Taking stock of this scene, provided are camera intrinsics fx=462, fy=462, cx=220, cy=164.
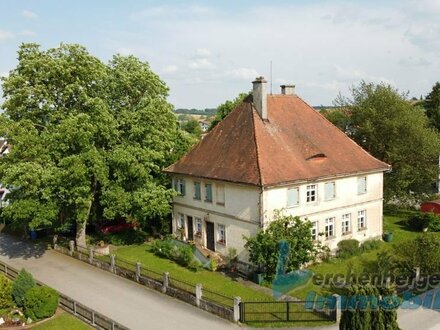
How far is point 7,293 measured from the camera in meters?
22.9

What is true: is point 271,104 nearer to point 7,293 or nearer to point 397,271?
point 397,271

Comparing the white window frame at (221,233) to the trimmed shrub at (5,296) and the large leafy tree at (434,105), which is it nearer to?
the trimmed shrub at (5,296)

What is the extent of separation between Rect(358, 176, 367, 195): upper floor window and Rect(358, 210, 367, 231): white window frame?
4.54 ft

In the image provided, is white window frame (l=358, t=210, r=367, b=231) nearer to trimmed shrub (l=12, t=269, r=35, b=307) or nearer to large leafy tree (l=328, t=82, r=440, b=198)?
large leafy tree (l=328, t=82, r=440, b=198)

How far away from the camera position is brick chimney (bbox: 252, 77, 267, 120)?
29.7m

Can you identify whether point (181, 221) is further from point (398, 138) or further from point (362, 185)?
point (398, 138)

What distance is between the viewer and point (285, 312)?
68.9 feet

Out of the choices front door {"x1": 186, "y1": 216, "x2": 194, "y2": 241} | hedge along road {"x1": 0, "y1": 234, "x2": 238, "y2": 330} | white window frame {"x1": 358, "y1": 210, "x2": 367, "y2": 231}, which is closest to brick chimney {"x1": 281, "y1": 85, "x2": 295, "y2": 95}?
white window frame {"x1": 358, "y1": 210, "x2": 367, "y2": 231}

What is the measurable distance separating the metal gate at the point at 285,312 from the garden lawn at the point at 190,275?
6.19 ft

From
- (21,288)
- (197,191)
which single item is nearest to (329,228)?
(197,191)

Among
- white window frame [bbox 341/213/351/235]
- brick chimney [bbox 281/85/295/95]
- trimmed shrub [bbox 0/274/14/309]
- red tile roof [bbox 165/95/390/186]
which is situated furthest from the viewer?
brick chimney [bbox 281/85/295/95]

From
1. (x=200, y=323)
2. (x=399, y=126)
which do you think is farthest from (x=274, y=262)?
(x=399, y=126)

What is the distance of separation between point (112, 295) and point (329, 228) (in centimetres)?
1411

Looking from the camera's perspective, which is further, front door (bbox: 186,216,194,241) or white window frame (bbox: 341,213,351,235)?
front door (bbox: 186,216,194,241)
